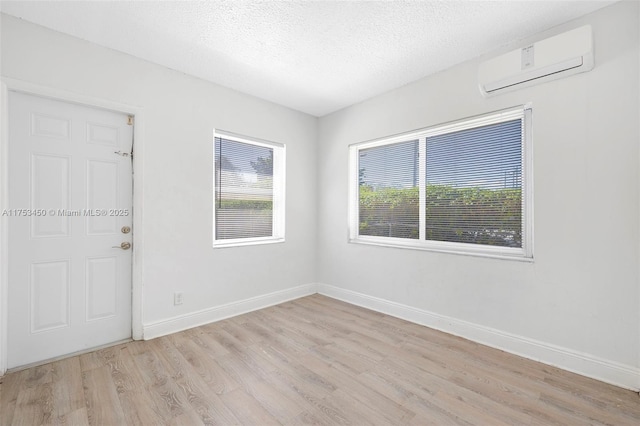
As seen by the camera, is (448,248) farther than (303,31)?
Yes

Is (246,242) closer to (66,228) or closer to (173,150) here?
(173,150)

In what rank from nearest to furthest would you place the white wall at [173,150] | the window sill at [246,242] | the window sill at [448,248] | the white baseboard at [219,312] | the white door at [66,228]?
the white door at [66,228]
the white wall at [173,150]
the window sill at [448,248]
the white baseboard at [219,312]
the window sill at [246,242]

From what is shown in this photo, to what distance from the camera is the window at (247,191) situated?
3.51 metres

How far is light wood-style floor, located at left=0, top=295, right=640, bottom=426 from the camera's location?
69.5 inches

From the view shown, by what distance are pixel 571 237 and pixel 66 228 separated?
4194 mm

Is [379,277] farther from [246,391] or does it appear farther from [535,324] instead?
[246,391]

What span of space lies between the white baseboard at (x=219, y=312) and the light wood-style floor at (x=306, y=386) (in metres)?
0.14

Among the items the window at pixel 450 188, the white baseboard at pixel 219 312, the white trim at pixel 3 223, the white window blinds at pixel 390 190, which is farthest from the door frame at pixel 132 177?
the white window blinds at pixel 390 190

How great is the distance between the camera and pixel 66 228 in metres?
2.45

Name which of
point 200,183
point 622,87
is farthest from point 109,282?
point 622,87

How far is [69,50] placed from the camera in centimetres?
243

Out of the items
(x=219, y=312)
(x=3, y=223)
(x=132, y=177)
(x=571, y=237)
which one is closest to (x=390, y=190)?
(x=571, y=237)

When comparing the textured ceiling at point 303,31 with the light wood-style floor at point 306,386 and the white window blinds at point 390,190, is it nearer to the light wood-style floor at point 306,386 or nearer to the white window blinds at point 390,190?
the white window blinds at point 390,190

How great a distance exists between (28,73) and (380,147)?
137 inches
